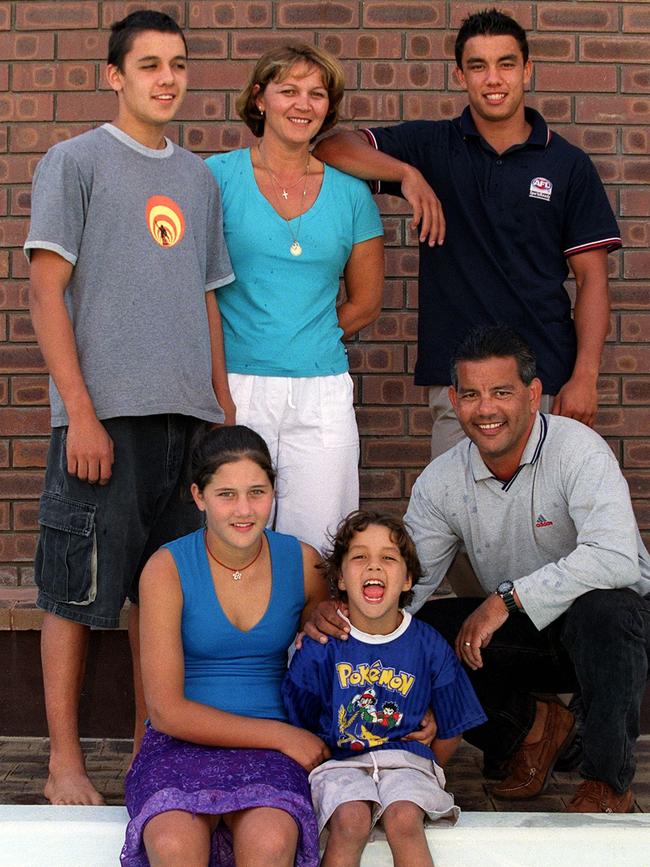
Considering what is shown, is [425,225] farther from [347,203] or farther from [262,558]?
[262,558]

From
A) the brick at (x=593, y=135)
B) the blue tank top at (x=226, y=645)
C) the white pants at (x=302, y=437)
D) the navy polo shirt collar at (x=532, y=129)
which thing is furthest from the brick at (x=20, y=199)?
the brick at (x=593, y=135)

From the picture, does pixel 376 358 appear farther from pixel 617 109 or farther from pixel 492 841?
pixel 492 841

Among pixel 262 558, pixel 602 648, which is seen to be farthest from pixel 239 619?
pixel 602 648

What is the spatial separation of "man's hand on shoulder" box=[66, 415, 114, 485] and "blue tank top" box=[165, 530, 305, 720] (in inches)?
10.3

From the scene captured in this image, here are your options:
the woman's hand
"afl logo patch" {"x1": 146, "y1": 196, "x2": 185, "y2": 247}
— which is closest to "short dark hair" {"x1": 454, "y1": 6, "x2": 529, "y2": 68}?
"afl logo patch" {"x1": 146, "y1": 196, "x2": 185, "y2": 247}

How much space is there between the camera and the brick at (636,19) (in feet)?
13.4

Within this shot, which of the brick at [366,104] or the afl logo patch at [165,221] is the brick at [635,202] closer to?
the brick at [366,104]

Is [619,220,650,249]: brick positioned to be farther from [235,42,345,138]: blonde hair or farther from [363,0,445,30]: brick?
[235,42,345,138]: blonde hair

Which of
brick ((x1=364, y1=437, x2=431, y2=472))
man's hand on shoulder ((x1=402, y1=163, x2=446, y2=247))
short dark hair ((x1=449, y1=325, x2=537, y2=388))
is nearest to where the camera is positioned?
short dark hair ((x1=449, y1=325, x2=537, y2=388))

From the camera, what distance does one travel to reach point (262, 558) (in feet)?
9.62

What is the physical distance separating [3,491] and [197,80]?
1.57 metres

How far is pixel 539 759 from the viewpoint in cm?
334

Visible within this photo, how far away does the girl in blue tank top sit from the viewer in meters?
2.44

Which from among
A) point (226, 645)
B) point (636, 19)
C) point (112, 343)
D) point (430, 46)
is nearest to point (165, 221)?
point (112, 343)
